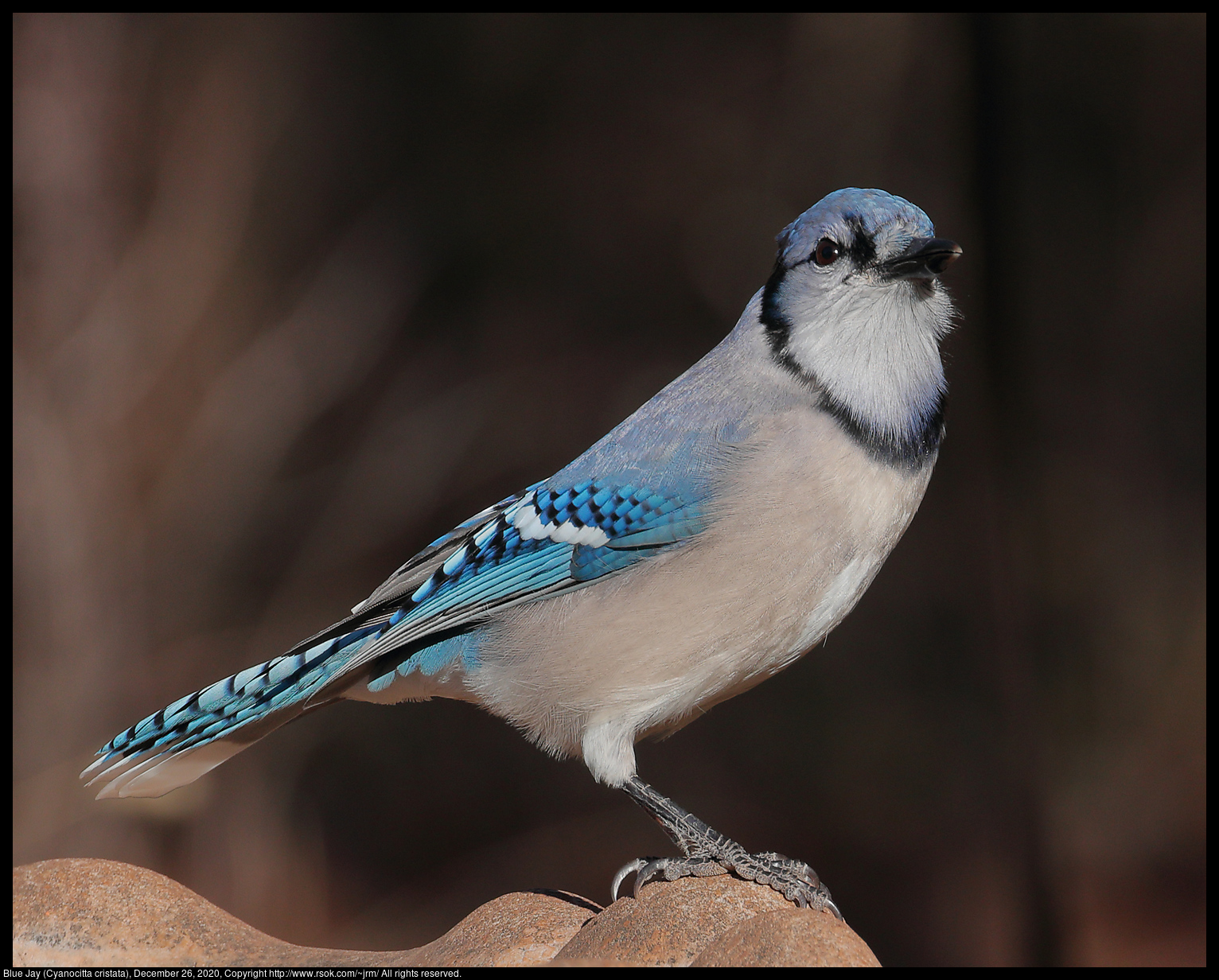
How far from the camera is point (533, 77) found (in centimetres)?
536

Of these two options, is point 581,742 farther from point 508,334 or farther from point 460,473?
point 508,334

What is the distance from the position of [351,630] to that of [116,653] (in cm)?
229

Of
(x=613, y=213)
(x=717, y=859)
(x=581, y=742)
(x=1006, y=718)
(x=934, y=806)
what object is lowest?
(x=934, y=806)

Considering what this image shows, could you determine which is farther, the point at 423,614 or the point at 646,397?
the point at 646,397

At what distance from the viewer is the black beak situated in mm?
A: 2104

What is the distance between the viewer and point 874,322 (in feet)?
7.30

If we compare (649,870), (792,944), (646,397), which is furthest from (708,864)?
(646,397)

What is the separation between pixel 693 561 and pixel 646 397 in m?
2.93

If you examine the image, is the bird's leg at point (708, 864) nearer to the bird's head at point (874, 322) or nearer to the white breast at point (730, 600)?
the white breast at point (730, 600)

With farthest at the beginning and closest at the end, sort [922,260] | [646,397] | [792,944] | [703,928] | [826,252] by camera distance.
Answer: [646,397] < [826,252] < [922,260] < [703,928] < [792,944]

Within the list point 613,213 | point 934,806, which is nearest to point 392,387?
point 613,213

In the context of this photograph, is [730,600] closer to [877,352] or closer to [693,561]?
[693,561]

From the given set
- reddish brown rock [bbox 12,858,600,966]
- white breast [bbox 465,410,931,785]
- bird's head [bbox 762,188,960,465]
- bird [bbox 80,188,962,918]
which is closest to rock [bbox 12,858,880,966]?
reddish brown rock [bbox 12,858,600,966]

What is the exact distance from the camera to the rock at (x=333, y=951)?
6.26 ft
